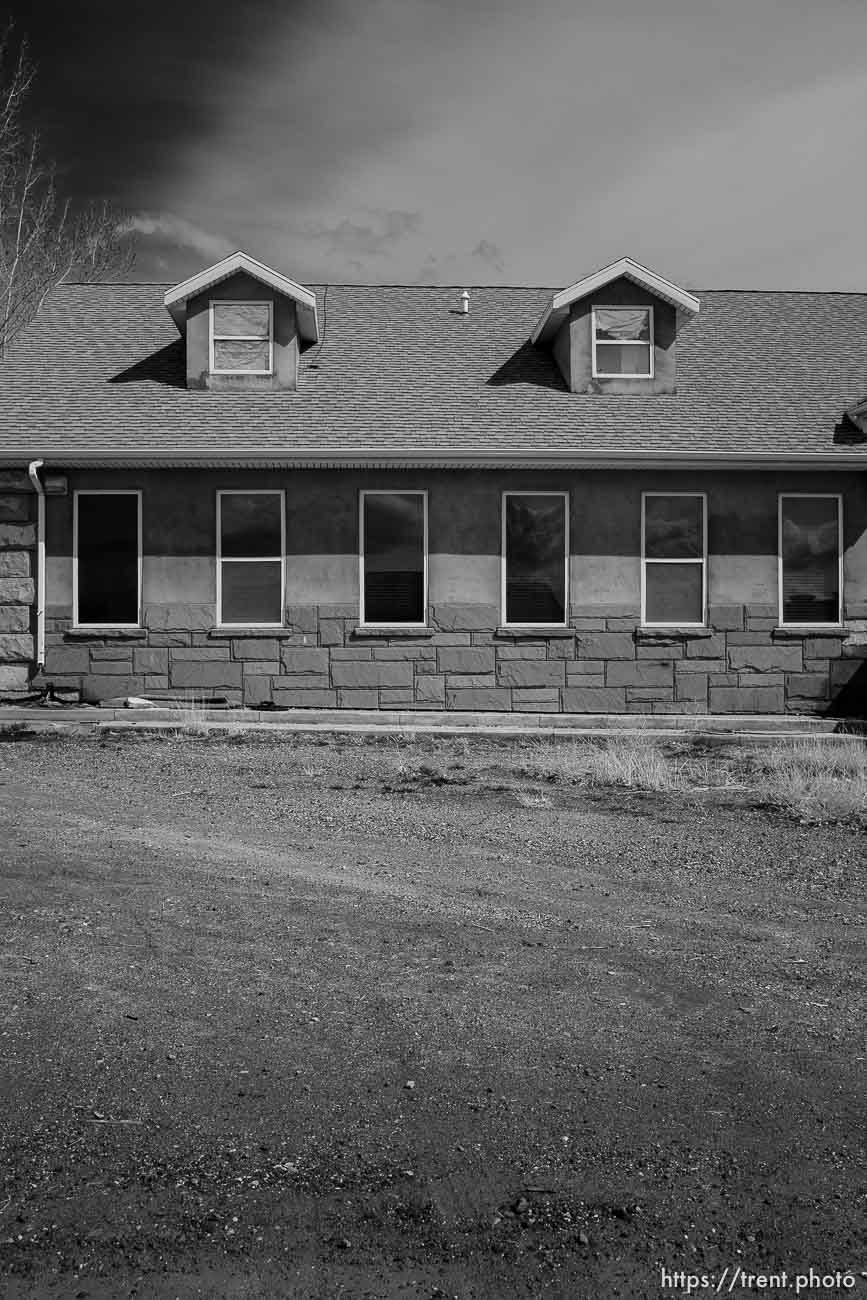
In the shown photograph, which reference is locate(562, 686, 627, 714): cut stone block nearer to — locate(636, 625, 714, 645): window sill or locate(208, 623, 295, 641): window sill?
locate(636, 625, 714, 645): window sill

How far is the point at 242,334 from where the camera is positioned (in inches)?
646

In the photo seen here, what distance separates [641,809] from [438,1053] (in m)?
5.50

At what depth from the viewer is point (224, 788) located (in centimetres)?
1021

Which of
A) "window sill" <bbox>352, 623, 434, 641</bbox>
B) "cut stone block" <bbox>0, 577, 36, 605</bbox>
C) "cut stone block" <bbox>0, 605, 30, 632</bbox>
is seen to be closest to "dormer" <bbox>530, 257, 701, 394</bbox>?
"window sill" <bbox>352, 623, 434, 641</bbox>

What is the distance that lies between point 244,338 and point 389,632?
15.5 feet

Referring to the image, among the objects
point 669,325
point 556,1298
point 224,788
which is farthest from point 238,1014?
point 669,325

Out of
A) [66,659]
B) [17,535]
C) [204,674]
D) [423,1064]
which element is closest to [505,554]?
[204,674]

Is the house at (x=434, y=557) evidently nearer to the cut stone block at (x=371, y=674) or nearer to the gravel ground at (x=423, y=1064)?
the cut stone block at (x=371, y=674)

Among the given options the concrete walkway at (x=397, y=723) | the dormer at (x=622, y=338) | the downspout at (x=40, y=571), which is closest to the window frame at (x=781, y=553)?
the concrete walkway at (x=397, y=723)

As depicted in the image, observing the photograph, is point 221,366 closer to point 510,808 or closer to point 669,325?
point 669,325

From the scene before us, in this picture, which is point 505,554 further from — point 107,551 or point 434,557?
point 107,551

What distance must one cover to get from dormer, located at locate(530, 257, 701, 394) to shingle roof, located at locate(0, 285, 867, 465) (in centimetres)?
28

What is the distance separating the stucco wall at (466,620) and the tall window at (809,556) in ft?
0.58

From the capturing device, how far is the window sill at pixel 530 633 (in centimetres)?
1551
